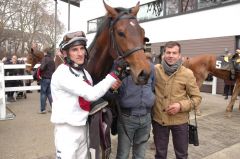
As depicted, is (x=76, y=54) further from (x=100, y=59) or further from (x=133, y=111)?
(x=133, y=111)

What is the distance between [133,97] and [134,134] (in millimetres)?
483

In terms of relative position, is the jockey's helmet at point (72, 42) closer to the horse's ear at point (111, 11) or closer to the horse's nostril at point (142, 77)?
the horse's ear at point (111, 11)

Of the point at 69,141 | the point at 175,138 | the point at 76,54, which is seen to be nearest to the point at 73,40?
the point at 76,54

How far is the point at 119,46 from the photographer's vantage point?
231cm

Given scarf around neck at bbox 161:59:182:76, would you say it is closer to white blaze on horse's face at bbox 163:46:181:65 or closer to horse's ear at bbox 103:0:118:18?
white blaze on horse's face at bbox 163:46:181:65

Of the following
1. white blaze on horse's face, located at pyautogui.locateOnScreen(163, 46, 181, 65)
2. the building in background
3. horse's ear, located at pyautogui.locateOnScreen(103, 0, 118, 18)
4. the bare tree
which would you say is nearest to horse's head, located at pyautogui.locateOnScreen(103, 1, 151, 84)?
horse's ear, located at pyautogui.locateOnScreen(103, 0, 118, 18)

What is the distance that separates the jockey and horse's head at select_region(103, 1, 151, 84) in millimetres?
131

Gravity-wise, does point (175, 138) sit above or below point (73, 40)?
below

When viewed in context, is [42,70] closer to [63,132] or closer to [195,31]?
[63,132]

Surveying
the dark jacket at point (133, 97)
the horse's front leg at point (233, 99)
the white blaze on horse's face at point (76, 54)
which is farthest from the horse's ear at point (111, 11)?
the horse's front leg at point (233, 99)

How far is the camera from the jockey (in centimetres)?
213

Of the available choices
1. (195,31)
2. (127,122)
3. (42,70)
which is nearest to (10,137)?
(42,70)

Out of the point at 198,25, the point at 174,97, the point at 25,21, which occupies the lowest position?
the point at 174,97

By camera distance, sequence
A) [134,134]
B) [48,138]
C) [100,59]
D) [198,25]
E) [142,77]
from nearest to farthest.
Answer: [142,77] < [100,59] < [134,134] < [48,138] < [198,25]
